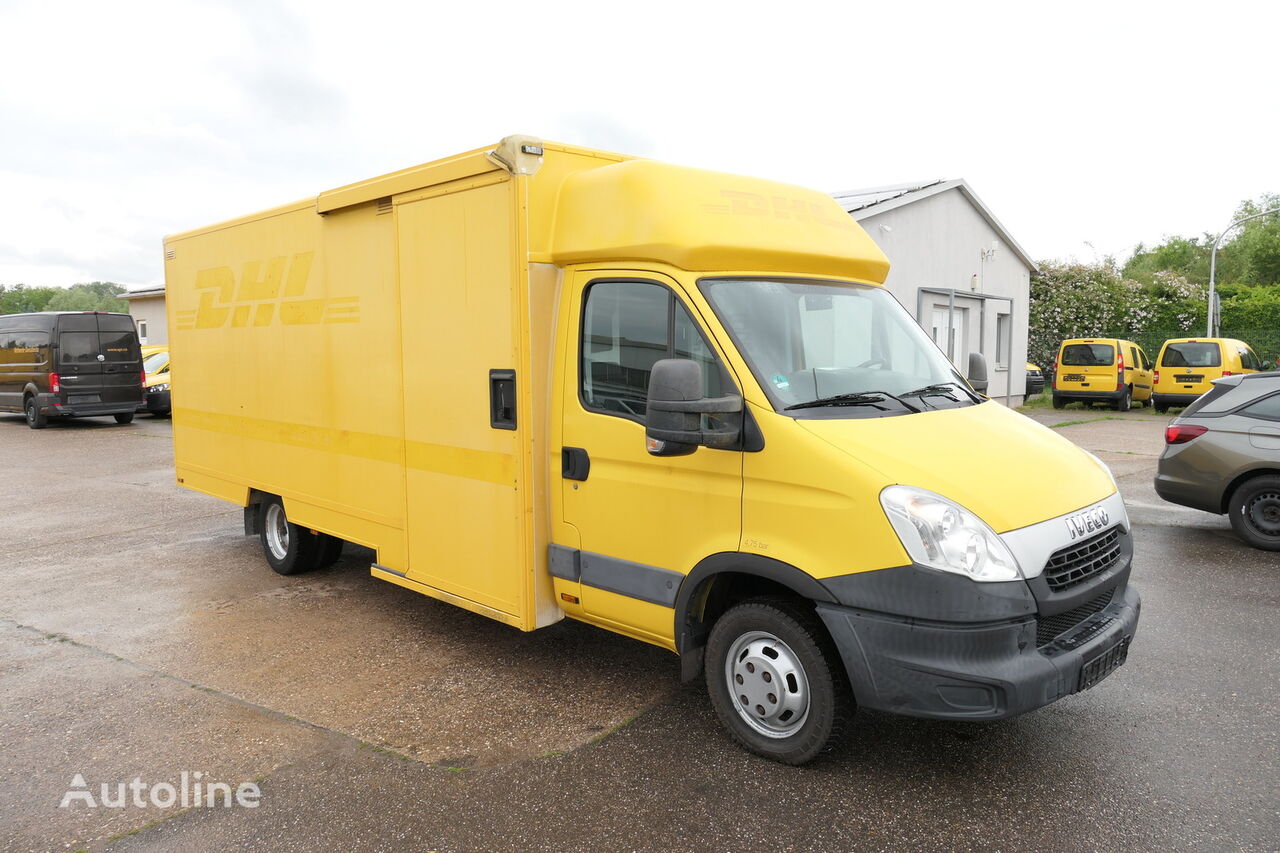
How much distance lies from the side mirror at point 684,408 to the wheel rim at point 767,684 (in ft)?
2.88

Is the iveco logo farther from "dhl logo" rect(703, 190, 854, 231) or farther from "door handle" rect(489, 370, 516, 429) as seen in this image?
"door handle" rect(489, 370, 516, 429)

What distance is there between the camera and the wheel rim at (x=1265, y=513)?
24.6 ft

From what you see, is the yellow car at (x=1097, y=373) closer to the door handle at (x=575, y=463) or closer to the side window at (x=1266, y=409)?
the side window at (x=1266, y=409)

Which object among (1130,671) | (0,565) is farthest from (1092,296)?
(0,565)

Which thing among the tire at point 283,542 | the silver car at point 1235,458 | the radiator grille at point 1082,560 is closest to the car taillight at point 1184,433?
the silver car at point 1235,458

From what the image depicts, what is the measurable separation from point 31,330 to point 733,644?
789 inches

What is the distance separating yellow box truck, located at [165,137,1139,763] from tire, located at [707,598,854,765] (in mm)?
11

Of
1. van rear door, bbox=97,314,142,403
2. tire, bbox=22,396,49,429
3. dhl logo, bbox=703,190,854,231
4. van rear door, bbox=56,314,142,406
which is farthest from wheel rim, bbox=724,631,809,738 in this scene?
tire, bbox=22,396,49,429

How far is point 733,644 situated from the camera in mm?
3969

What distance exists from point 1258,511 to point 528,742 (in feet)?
21.9

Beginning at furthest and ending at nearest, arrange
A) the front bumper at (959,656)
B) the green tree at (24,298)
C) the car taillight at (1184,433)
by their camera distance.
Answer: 1. the green tree at (24,298)
2. the car taillight at (1184,433)
3. the front bumper at (959,656)

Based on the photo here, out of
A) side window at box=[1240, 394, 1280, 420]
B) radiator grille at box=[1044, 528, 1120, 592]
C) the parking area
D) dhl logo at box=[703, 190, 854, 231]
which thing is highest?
dhl logo at box=[703, 190, 854, 231]

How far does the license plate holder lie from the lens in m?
3.58

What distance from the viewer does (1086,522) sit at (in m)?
3.76
